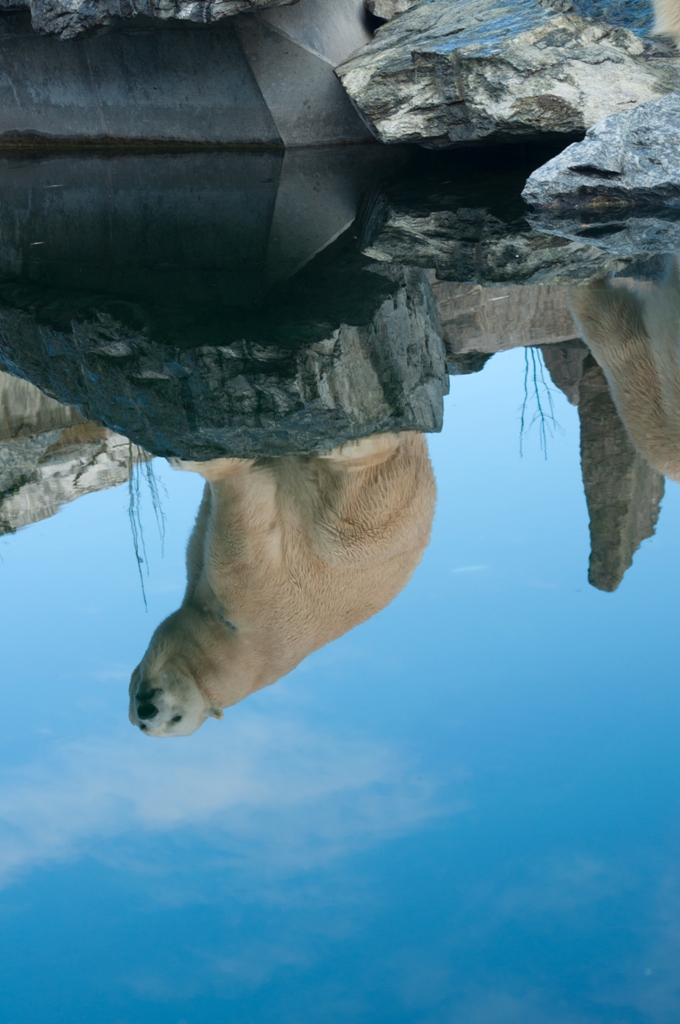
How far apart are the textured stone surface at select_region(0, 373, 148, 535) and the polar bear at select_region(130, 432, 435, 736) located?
0.31 m

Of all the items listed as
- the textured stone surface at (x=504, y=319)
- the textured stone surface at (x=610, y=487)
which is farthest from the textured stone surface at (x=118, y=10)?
the textured stone surface at (x=610, y=487)

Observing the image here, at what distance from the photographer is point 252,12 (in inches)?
317

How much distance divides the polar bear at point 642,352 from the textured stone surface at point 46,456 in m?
1.58

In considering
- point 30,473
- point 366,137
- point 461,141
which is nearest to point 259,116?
point 366,137

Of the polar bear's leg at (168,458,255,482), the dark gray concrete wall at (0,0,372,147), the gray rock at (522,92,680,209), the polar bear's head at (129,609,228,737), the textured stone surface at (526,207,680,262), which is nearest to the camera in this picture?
the polar bear's head at (129,609,228,737)

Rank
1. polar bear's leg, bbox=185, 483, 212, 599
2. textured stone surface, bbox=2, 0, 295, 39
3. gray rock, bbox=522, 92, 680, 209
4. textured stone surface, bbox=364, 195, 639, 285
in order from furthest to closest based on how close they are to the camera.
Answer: textured stone surface, bbox=2, 0, 295, 39
gray rock, bbox=522, 92, 680, 209
textured stone surface, bbox=364, 195, 639, 285
polar bear's leg, bbox=185, 483, 212, 599

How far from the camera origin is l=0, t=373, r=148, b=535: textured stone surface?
3.43m

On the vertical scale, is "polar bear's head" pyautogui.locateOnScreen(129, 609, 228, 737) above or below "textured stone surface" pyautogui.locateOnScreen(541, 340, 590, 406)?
below

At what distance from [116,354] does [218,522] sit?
3.09 ft

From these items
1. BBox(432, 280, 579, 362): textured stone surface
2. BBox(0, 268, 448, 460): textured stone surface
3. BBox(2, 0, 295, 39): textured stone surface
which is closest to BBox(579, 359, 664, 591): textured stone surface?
BBox(432, 280, 579, 362): textured stone surface

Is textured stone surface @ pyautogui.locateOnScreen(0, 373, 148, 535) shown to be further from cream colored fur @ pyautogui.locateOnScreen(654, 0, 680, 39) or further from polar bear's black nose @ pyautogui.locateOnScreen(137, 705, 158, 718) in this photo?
cream colored fur @ pyautogui.locateOnScreen(654, 0, 680, 39)

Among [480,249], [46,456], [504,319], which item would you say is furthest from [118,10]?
[46,456]

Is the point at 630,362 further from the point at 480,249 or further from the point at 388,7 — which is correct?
the point at 388,7

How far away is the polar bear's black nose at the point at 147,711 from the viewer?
7.72 feet
